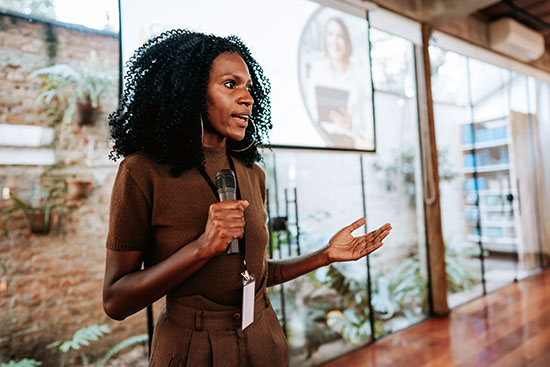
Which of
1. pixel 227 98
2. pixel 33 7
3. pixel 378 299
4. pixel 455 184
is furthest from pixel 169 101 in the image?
pixel 455 184

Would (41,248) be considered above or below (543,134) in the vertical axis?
below

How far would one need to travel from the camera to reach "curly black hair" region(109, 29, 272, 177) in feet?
3.13

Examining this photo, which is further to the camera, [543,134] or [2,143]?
[543,134]

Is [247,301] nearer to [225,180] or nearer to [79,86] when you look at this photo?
[225,180]

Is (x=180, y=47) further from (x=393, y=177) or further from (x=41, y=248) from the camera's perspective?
(x=393, y=177)

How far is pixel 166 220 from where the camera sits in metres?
0.88

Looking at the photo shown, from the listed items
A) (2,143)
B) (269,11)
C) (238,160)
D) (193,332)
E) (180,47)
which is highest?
(269,11)

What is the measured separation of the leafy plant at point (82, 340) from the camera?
1770 mm

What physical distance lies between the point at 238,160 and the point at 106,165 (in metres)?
1.16

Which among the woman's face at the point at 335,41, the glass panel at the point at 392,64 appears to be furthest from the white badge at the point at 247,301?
the glass panel at the point at 392,64

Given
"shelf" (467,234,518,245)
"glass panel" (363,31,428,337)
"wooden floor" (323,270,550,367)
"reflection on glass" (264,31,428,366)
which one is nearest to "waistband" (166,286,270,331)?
"reflection on glass" (264,31,428,366)

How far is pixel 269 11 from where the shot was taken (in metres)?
2.28

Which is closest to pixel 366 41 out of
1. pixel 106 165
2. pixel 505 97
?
pixel 106 165

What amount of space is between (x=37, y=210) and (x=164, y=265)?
1342 millimetres
